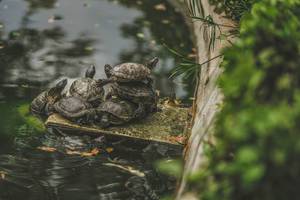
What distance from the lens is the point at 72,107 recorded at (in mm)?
7406

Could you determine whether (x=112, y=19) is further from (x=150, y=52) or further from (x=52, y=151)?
(x=52, y=151)

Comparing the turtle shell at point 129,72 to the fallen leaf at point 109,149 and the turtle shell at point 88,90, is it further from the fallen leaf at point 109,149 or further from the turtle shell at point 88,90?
the fallen leaf at point 109,149

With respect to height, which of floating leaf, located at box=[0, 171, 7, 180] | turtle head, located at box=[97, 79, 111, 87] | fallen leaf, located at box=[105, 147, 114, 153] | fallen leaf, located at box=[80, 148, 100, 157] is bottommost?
fallen leaf, located at box=[105, 147, 114, 153]

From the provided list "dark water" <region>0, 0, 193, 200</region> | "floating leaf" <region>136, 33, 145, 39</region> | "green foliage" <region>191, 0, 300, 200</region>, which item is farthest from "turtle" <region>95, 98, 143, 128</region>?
"green foliage" <region>191, 0, 300, 200</region>

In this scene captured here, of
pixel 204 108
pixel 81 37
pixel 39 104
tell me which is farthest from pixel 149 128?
pixel 81 37

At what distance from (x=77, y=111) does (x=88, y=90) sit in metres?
0.37

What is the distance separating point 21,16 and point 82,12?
4.11 ft

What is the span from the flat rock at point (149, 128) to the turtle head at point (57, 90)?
358 mm

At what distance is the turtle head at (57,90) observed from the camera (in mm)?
7859

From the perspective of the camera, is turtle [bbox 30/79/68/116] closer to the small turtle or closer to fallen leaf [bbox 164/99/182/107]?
the small turtle

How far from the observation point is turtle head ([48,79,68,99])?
7.86m

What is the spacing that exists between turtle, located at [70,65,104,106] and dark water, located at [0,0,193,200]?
63cm

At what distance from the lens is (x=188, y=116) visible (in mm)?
7887

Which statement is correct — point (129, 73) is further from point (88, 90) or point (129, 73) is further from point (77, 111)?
point (77, 111)
